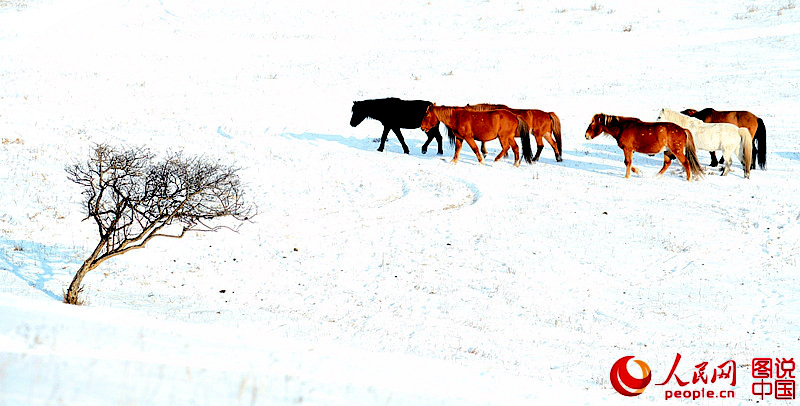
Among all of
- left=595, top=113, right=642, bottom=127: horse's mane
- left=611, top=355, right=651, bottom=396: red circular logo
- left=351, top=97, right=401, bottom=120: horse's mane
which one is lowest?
left=611, top=355, right=651, bottom=396: red circular logo

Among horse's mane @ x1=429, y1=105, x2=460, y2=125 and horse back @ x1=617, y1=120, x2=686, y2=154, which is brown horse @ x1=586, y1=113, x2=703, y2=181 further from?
horse's mane @ x1=429, y1=105, x2=460, y2=125

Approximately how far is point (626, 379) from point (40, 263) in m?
10.6

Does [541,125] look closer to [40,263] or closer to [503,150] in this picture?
[503,150]

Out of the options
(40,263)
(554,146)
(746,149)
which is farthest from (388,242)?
(746,149)

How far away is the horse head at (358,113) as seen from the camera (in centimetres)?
A: 2305

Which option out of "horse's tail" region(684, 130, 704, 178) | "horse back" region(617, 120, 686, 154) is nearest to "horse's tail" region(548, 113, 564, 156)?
"horse back" region(617, 120, 686, 154)

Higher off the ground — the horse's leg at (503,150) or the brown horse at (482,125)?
the brown horse at (482,125)

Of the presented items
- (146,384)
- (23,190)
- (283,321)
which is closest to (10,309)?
(146,384)

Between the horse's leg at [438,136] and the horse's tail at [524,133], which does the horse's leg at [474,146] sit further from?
the horse's leg at [438,136]

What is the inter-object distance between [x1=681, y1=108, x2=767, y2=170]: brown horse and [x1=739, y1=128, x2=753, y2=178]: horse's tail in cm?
91

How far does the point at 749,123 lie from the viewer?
20141 millimetres

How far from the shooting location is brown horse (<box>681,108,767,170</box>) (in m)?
19.7

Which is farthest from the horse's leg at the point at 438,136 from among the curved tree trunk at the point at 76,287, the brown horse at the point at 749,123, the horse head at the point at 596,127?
the curved tree trunk at the point at 76,287

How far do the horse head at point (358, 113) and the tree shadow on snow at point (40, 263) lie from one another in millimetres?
11647
